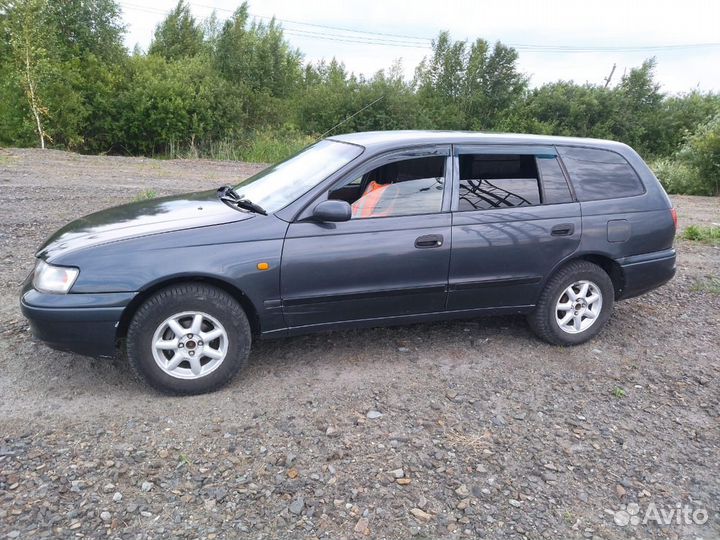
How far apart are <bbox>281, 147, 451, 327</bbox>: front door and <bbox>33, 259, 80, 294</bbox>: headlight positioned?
4.07ft

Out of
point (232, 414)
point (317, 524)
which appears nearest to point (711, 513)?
point (317, 524)

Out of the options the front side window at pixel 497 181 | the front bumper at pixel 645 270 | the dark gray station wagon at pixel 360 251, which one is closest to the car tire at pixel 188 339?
the dark gray station wagon at pixel 360 251

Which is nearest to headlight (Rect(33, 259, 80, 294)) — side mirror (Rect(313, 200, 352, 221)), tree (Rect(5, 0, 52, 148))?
side mirror (Rect(313, 200, 352, 221))

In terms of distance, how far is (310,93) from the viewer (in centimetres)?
3148

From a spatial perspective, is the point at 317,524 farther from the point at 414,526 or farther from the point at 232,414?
the point at 232,414

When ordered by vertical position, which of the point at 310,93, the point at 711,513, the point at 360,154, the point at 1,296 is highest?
the point at 310,93

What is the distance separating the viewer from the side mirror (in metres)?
3.80

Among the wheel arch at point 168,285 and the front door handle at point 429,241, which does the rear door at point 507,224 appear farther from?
the wheel arch at point 168,285

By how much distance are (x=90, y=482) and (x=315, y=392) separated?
142 cm

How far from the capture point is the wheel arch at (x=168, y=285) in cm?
357

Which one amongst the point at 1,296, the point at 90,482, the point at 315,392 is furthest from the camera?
the point at 1,296

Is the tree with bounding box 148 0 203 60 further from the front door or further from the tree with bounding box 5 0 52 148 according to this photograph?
the front door

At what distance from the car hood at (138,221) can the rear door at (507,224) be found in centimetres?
153

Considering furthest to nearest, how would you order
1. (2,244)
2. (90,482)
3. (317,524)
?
(2,244) < (90,482) < (317,524)
